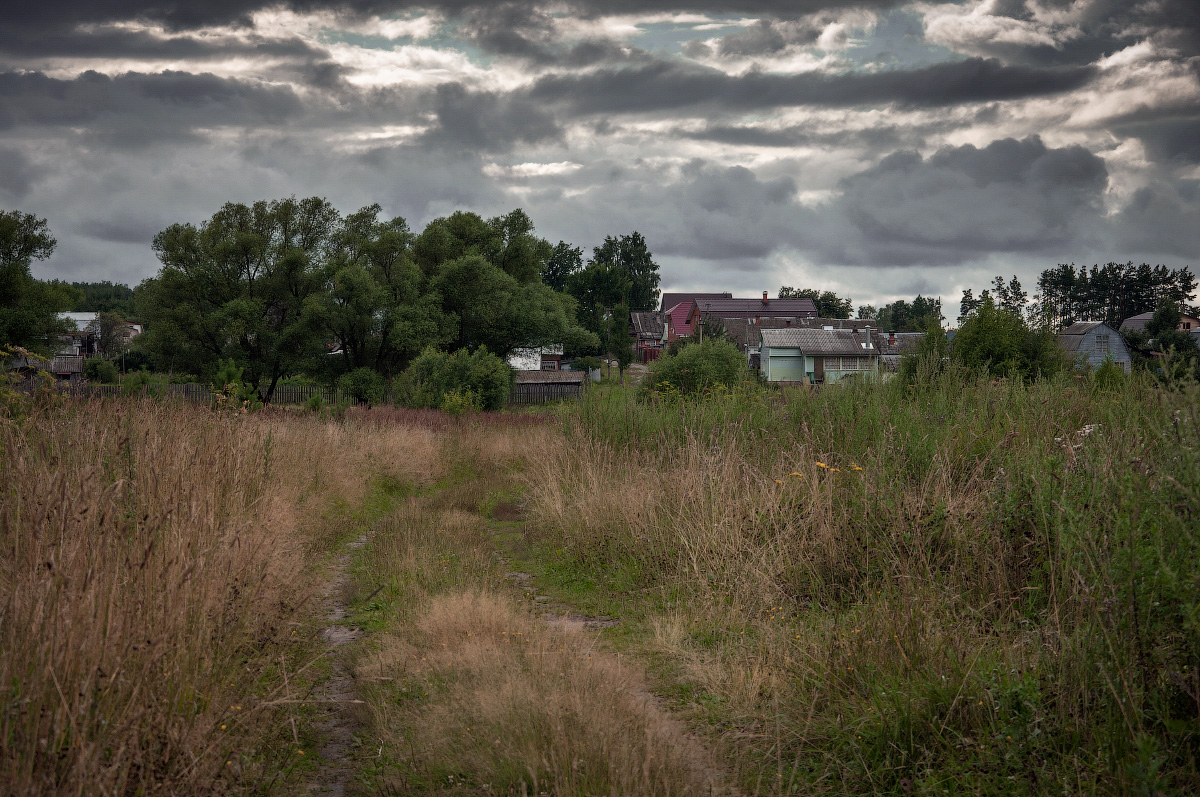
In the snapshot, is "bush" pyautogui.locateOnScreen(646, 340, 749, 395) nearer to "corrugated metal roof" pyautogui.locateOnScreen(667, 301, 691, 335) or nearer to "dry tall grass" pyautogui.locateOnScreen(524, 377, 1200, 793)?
"dry tall grass" pyautogui.locateOnScreen(524, 377, 1200, 793)

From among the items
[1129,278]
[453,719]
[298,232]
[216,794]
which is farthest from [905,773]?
[1129,278]

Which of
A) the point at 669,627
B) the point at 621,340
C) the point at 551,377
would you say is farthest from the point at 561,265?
the point at 669,627

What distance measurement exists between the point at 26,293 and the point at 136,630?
4392 centimetres

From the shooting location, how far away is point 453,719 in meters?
4.14

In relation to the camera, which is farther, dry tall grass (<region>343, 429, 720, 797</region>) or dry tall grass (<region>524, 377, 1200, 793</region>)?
dry tall grass (<region>343, 429, 720, 797</region>)

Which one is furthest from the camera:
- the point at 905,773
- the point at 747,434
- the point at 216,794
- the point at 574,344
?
the point at 574,344

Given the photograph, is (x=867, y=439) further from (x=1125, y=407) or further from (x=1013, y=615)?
(x=1013, y=615)

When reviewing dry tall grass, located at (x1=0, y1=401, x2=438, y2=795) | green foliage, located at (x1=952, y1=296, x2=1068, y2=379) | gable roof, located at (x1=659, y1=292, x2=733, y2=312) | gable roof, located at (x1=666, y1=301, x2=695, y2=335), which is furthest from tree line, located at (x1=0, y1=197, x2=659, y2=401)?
gable roof, located at (x1=659, y1=292, x2=733, y2=312)

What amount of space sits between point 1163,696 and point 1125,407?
18.7 feet

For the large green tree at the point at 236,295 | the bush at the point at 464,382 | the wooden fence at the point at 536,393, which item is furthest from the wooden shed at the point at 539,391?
the large green tree at the point at 236,295

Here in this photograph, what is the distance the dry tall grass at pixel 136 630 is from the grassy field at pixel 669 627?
0.08ft

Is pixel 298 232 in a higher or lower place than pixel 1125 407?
higher

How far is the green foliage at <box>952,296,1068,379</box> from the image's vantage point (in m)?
15.9

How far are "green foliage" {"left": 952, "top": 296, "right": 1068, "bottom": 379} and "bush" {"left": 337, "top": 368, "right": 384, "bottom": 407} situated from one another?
28.5 metres
